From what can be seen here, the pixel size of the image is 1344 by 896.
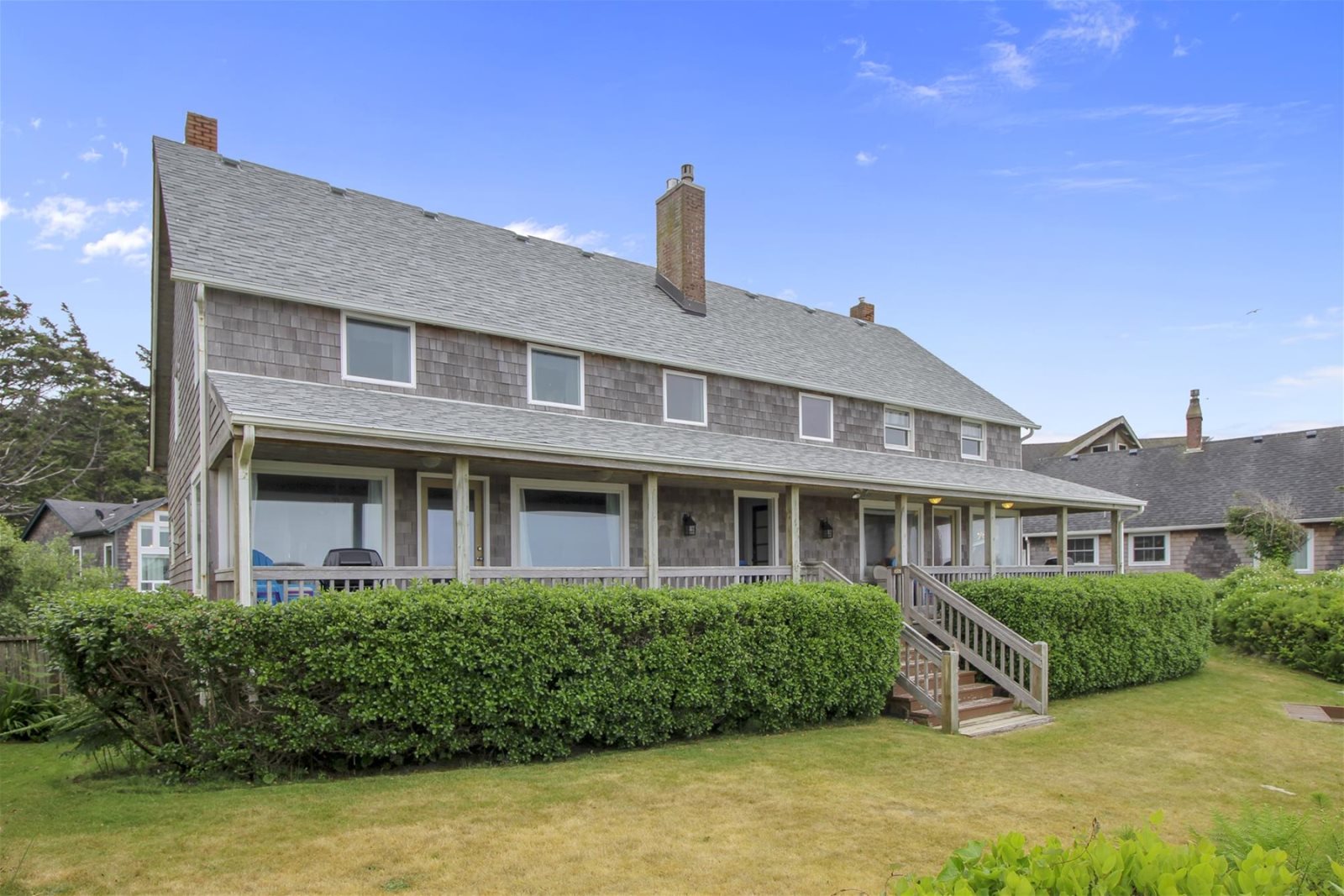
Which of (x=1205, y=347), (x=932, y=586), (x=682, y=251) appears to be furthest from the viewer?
(x=1205, y=347)

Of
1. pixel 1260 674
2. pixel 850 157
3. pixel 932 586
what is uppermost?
pixel 850 157

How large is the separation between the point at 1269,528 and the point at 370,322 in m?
26.4

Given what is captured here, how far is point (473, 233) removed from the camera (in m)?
16.9

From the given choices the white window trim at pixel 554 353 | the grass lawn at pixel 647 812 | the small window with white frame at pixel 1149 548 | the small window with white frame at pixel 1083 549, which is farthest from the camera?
the small window with white frame at pixel 1083 549

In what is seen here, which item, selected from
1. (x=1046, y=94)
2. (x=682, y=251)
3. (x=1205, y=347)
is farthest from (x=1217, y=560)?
(x=682, y=251)

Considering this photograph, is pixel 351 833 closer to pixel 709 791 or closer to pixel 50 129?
pixel 709 791

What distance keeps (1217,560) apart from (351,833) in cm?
3016

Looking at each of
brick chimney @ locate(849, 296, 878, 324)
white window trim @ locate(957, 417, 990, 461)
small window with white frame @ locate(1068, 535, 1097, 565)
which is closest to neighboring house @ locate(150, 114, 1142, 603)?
white window trim @ locate(957, 417, 990, 461)

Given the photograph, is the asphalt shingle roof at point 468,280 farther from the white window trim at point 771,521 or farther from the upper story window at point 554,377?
the white window trim at point 771,521

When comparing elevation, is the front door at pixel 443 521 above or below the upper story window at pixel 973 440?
below

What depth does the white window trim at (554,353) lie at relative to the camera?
45.8ft

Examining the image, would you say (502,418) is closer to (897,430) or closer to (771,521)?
(771,521)

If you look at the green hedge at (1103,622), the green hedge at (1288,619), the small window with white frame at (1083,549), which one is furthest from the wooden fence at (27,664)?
the small window with white frame at (1083,549)

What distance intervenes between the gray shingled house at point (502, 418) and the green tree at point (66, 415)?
94.6ft
